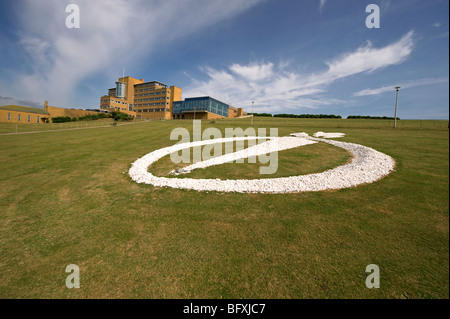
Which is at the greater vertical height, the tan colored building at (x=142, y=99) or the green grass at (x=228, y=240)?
the tan colored building at (x=142, y=99)

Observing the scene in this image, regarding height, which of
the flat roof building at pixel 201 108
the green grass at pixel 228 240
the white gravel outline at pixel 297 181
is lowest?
the green grass at pixel 228 240

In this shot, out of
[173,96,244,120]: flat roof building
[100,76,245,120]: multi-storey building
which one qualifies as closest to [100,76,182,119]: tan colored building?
[100,76,245,120]: multi-storey building

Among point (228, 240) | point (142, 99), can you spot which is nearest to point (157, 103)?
point (142, 99)

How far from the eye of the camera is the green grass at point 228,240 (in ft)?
13.4

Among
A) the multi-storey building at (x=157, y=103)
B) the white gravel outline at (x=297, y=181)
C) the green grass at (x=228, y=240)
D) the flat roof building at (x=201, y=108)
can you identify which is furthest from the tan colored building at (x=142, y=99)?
the green grass at (x=228, y=240)

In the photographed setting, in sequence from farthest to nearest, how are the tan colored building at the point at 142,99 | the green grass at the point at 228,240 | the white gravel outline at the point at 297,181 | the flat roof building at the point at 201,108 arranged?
1. the tan colored building at the point at 142,99
2. the flat roof building at the point at 201,108
3. the white gravel outline at the point at 297,181
4. the green grass at the point at 228,240

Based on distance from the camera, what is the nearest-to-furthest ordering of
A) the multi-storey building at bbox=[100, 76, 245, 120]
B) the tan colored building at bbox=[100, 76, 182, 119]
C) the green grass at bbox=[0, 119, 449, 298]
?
the green grass at bbox=[0, 119, 449, 298] → the multi-storey building at bbox=[100, 76, 245, 120] → the tan colored building at bbox=[100, 76, 182, 119]

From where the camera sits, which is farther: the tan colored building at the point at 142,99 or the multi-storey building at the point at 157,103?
the tan colored building at the point at 142,99

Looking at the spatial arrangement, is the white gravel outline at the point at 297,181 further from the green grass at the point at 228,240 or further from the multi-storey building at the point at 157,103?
the multi-storey building at the point at 157,103

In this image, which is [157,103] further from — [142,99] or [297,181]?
[297,181]

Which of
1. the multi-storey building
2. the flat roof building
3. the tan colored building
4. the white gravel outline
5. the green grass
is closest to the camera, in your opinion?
the green grass

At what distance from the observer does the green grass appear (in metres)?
4.07

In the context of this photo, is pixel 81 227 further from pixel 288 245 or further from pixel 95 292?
pixel 288 245

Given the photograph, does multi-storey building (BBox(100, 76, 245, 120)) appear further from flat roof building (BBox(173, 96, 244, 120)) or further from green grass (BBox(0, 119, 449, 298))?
green grass (BBox(0, 119, 449, 298))
